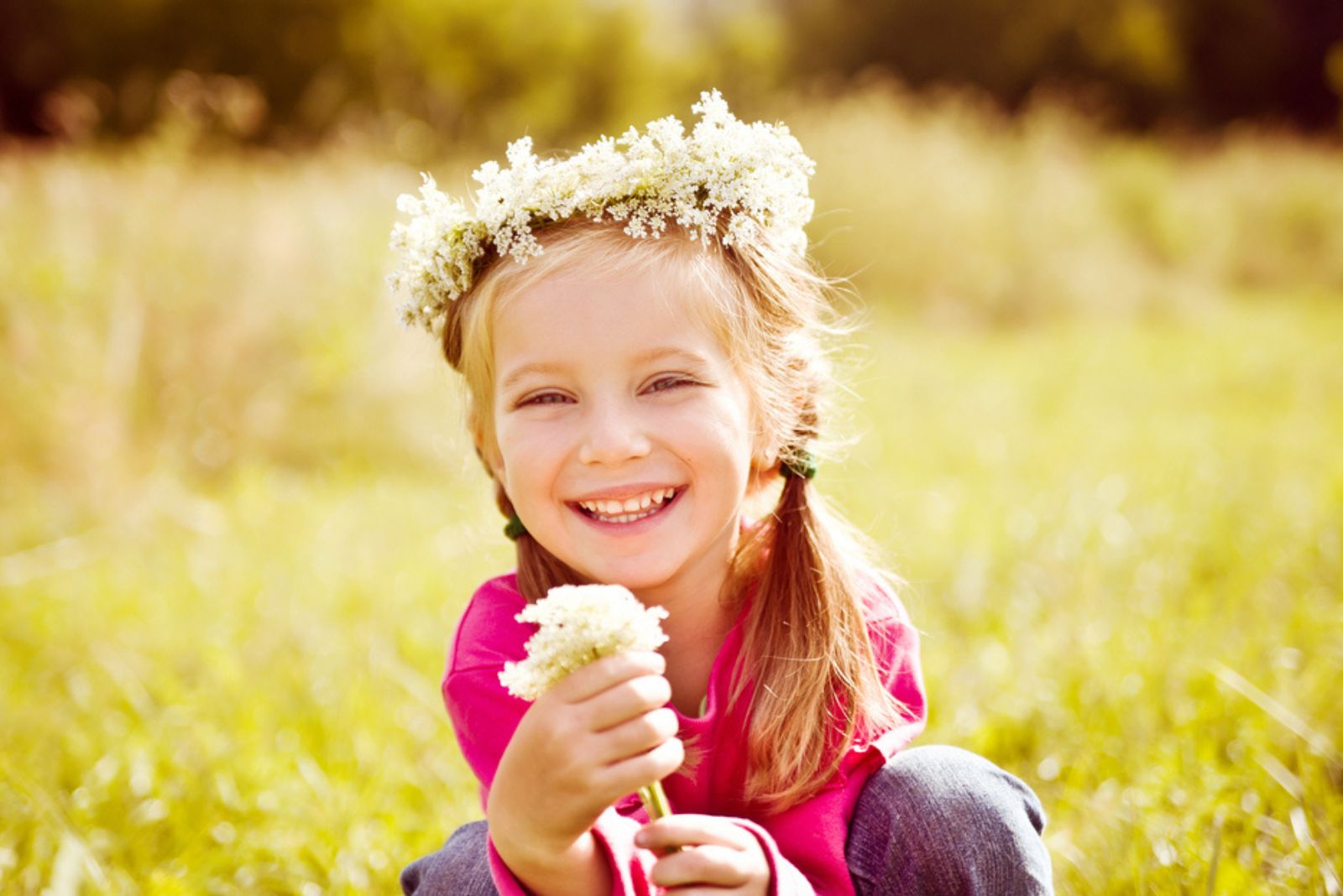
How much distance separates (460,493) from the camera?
4816 millimetres

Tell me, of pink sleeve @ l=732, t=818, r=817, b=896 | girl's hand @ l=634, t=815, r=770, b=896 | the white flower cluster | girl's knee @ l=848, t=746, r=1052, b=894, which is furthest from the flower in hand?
girl's knee @ l=848, t=746, r=1052, b=894

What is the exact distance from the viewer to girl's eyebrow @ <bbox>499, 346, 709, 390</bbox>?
162 centimetres

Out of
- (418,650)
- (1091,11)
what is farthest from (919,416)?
(1091,11)

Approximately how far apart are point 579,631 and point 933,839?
70cm

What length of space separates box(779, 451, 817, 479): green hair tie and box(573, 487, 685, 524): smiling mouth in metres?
0.31

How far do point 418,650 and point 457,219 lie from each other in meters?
1.73

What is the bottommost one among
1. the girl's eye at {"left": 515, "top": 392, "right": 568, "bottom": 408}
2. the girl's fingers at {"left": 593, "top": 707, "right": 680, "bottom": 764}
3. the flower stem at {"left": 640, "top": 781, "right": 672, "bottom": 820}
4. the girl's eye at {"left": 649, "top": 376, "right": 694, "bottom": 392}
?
the flower stem at {"left": 640, "top": 781, "right": 672, "bottom": 820}

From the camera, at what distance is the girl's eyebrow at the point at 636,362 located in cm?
162

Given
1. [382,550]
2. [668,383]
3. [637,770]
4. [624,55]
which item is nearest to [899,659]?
[668,383]

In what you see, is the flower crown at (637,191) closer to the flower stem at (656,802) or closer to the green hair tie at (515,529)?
the green hair tie at (515,529)

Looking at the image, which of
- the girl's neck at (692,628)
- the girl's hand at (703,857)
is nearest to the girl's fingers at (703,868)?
the girl's hand at (703,857)

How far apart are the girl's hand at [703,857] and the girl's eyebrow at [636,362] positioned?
0.64 m

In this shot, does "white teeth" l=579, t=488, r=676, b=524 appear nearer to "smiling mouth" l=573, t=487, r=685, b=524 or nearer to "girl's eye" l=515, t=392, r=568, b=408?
"smiling mouth" l=573, t=487, r=685, b=524

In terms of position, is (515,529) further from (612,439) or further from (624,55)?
(624,55)
